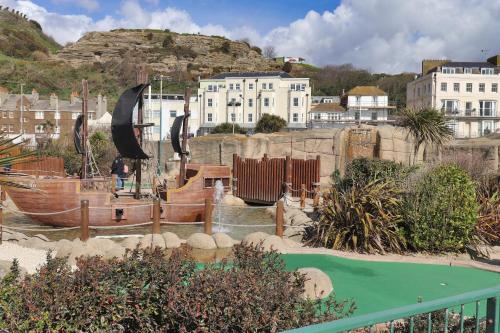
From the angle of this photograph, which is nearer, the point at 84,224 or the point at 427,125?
the point at 84,224

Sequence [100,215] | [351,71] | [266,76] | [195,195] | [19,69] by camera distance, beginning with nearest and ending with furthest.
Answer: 1. [100,215]
2. [195,195]
3. [266,76]
4. [19,69]
5. [351,71]

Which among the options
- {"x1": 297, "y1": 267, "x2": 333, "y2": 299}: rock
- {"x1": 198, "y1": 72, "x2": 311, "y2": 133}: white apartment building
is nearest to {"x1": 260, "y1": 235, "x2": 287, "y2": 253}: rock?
{"x1": 297, "y1": 267, "x2": 333, "y2": 299}: rock

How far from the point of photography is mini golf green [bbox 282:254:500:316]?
8.01 metres

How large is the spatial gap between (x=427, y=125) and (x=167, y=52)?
330 feet

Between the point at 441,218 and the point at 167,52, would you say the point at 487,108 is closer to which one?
the point at 441,218

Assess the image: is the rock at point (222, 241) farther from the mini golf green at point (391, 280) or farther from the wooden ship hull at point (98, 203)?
the wooden ship hull at point (98, 203)

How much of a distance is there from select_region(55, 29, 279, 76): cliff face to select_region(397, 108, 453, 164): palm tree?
7756cm

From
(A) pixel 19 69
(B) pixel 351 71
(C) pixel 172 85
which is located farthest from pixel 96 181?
(B) pixel 351 71

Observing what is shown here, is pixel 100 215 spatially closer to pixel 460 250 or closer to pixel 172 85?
pixel 460 250

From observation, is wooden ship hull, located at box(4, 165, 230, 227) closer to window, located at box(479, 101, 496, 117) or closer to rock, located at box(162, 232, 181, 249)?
rock, located at box(162, 232, 181, 249)

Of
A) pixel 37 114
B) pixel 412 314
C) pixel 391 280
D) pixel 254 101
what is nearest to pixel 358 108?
pixel 254 101

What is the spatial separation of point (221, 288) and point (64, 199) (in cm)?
1305

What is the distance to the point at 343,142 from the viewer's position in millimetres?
24969

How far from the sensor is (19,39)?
371 ft
